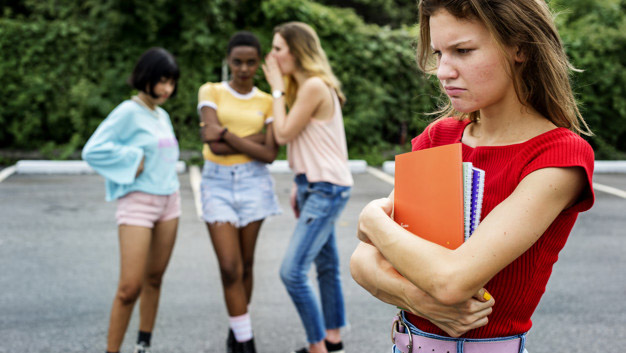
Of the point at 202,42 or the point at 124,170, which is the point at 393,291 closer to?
the point at 124,170

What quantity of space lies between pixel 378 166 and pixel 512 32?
34.4 feet

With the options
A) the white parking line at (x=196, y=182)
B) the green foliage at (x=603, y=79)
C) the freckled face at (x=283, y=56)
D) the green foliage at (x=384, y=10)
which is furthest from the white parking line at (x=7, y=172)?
the green foliage at (x=384, y=10)

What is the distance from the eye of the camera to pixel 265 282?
500 centimetres

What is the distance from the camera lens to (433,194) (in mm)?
1329

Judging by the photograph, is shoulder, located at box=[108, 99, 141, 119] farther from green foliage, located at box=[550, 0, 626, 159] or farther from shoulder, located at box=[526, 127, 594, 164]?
green foliage, located at box=[550, 0, 626, 159]

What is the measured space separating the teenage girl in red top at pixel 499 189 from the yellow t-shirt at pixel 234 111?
2.32 metres

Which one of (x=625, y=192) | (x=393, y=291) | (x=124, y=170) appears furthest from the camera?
(x=625, y=192)

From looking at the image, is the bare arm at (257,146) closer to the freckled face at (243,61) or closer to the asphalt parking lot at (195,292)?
the freckled face at (243,61)

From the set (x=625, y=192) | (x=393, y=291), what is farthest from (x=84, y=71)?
(x=393, y=291)

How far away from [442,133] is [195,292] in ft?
11.5

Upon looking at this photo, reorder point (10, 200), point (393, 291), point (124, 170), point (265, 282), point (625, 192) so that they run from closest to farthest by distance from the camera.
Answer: point (393, 291) → point (124, 170) → point (265, 282) → point (10, 200) → point (625, 192)

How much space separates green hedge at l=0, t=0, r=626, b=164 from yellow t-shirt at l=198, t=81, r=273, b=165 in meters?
6.99

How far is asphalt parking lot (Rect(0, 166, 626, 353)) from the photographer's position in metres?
3.89

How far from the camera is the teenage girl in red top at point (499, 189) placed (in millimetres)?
1272
